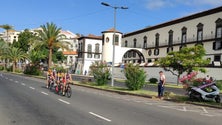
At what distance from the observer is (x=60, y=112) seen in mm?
13172

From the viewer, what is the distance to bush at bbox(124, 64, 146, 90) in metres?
28.3

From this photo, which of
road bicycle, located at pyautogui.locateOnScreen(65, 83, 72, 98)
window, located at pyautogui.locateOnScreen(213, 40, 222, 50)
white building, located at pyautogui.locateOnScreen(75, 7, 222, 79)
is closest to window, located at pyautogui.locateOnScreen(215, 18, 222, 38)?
white building, located at pyautogui.locateOnScreen(75, 7, 222, 79)

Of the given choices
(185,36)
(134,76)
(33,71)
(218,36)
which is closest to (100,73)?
(134,76)

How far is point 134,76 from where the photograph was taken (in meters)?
28.4

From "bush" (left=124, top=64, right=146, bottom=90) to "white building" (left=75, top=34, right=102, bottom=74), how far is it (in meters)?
74.3

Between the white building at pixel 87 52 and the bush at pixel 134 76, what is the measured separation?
74342mm

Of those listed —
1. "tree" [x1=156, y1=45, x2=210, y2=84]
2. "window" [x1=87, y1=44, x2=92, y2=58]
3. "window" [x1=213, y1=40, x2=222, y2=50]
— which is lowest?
"tree" [x1=156, y1=45, x2=210, y2=84]

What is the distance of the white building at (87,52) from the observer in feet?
342

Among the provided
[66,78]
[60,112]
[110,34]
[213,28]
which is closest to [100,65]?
[66,78]

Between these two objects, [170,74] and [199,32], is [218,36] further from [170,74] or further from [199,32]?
[170,74]

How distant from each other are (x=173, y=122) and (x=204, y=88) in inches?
340

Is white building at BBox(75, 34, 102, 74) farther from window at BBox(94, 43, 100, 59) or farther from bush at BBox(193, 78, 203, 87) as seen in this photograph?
bush at BBox(193, 78, 203, 87)

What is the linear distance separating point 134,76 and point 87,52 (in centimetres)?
7767

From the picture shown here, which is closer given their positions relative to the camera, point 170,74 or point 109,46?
point 170,74
